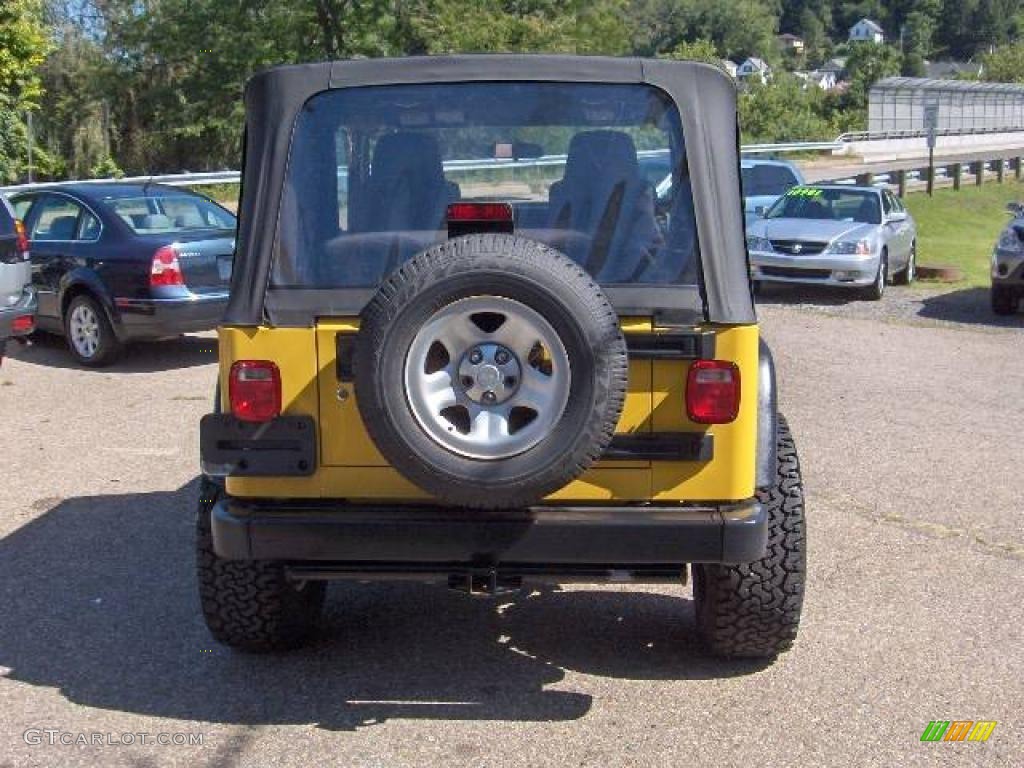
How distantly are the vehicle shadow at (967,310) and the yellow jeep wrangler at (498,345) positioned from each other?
463 inches

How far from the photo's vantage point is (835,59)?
17775cm

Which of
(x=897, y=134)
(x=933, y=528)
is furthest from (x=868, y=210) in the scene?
(x=897, y=134)

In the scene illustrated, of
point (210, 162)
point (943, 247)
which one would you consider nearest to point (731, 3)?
point (210, 162)

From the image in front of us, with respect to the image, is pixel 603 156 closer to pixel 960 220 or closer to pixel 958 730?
pixel 958 730

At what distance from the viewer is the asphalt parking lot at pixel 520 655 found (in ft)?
14.6

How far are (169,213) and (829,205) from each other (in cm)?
942

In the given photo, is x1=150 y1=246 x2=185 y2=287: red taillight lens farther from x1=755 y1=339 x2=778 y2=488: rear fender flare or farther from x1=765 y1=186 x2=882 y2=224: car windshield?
x1=765 y1=186 x2=882 y2=224: car windshield

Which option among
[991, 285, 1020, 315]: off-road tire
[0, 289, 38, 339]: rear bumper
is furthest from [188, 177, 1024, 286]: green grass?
[0, 289, 38, 339]: rear bumper

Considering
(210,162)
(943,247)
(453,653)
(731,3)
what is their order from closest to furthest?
(453,653), (943,247), (210,162), (731,3)

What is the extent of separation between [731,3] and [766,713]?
480ft

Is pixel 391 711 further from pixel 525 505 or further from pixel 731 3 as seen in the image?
pixel 731 3

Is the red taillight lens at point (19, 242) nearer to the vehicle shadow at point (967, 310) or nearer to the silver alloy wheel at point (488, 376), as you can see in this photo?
the silver alloy wheel at point (488, 376)

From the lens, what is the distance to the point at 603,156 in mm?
4793

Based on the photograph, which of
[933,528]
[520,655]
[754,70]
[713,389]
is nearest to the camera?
[713,389]
